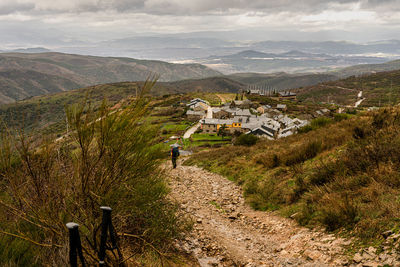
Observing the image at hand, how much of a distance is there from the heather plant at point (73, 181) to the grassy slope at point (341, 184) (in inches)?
149

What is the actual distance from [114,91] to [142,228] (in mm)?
167410

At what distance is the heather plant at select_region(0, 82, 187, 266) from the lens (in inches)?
130

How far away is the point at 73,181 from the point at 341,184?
6094 millimetres

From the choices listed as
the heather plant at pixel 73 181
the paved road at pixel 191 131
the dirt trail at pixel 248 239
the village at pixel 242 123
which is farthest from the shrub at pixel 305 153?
the paved road at pixel 191 131

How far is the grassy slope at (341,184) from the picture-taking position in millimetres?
4760

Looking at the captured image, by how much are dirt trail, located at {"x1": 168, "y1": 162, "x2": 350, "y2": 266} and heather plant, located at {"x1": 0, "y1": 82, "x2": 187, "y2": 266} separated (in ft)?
5.55

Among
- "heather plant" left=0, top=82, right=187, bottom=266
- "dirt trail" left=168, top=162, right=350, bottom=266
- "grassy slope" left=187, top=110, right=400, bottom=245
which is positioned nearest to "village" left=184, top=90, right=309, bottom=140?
"grassy slope" left=187, top=110, right=400, bottom=245

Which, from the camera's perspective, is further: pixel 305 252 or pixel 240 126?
pixel 240 126

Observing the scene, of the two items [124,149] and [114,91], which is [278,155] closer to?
[124,149]

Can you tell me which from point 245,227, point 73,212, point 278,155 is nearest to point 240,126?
point 278,155

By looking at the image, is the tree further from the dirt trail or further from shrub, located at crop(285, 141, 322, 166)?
A: the dirt trail

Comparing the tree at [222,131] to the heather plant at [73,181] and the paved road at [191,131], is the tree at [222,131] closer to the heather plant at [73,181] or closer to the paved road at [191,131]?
the paved road at [191,131]

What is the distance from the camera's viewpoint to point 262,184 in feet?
31.8

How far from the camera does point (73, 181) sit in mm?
3811
